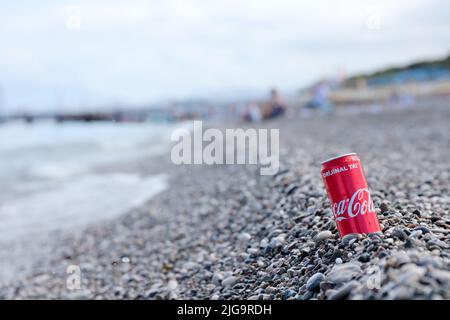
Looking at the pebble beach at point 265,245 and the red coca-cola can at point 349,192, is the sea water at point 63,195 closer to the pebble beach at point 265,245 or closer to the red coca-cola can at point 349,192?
the pebble beach at point 265,245

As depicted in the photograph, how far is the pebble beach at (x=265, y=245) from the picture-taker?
2480 millimetres

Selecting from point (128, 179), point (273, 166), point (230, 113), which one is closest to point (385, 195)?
point (273, 166)

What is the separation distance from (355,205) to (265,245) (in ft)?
3.98

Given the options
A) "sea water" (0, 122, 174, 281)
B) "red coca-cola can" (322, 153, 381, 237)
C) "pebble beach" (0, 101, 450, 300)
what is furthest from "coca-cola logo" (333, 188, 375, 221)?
"sea water" (0, 122, 174, 281)

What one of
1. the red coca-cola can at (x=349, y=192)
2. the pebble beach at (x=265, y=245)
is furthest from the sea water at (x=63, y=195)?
the red coca-cola can at (x=349, y=192)

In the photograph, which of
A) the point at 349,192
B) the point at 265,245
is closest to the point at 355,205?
the point at 349,192

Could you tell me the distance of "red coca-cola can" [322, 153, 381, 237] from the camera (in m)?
2.83

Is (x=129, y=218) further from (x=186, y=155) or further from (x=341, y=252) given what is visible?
(x=186, y=155)

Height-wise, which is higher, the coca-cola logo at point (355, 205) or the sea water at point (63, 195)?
the sea water at point (63, 195)

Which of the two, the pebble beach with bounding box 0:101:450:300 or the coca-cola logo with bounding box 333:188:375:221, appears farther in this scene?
the coca-cola logo with bounding box 333:188:375:221

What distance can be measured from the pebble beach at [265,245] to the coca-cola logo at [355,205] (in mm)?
160

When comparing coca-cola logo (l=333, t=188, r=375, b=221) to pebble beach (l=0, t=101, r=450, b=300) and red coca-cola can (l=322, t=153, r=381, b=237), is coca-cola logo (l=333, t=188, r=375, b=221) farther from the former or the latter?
pebble beach (l=0, t=101, r=450, b=300)
